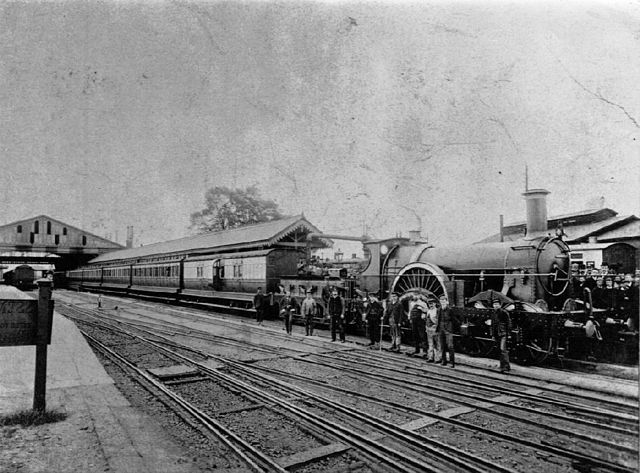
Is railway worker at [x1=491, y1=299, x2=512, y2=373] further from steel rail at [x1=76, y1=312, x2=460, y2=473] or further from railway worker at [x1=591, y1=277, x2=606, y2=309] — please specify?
steel rail at [x1=76, y1=312, x2=460, y2=473]

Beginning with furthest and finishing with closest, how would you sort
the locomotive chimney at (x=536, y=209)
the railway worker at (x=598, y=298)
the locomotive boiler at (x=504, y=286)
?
the locomotive chimney at (x=536, y=209) < the railway worker at (x=598, y=298) < the locomotive boiler at (x=504, y=286)

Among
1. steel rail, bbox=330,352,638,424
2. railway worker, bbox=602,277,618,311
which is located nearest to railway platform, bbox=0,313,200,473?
steel rail, bbox=330,352,638,424

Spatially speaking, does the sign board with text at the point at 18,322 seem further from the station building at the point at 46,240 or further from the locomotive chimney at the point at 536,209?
the station building at the point at 46,240

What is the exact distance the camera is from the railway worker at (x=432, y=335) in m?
8.17

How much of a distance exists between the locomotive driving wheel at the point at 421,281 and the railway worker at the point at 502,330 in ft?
4.35

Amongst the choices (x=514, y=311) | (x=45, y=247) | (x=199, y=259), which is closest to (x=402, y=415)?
(x=514, y=311)

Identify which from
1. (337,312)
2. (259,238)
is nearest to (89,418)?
(337,312)

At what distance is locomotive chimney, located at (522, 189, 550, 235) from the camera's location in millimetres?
12141

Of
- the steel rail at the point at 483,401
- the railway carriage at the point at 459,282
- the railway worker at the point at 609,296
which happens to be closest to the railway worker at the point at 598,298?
the railway worker at the point at 609,296

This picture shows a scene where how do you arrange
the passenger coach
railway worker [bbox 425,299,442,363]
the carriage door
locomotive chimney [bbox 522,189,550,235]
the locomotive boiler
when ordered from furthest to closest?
the carriage door
the passenger coach
locomotive chimney [bbox 522,189,550,235]
railway worker [bbox 425,299,442,363]
the locomotive boiler

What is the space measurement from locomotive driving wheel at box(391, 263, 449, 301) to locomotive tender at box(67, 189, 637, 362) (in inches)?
0.9

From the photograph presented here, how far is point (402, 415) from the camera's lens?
4.99 m

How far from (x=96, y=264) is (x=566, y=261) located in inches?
1706

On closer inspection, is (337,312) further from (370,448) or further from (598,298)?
(370,448)
